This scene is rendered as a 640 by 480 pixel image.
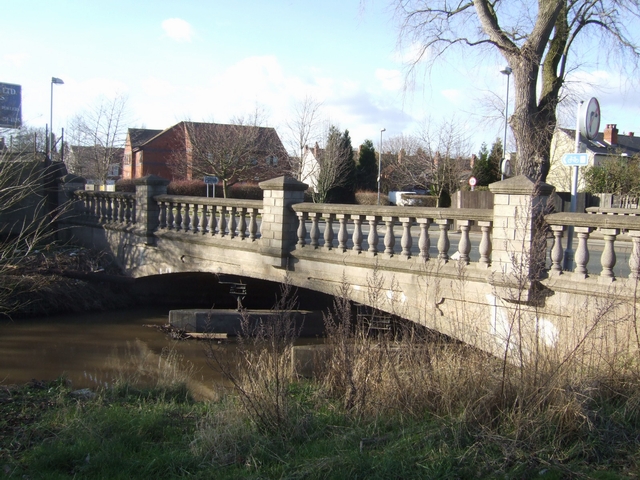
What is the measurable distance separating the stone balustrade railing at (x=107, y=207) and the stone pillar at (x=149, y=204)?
0.86m

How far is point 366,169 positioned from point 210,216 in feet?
120

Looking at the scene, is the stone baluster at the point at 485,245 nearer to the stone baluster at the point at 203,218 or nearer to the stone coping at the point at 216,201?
the stone coping at the point at 216,201

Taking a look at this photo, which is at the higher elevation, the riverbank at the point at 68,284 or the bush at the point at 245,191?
the bush at the point at 245,191

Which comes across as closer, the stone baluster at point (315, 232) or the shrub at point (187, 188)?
the stone baluster at point (315, 232)

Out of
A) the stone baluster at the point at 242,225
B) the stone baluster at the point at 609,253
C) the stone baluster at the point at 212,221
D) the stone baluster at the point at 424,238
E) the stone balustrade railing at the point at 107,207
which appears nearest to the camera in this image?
the stone baluster at the point at 609,253

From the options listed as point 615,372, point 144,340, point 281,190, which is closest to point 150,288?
point 144,340

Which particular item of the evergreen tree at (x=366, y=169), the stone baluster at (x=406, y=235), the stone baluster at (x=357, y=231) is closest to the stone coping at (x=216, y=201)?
the stone baluster at (x=357, y=231)

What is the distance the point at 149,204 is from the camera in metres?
15.0

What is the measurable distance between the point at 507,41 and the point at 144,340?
34.7 ft

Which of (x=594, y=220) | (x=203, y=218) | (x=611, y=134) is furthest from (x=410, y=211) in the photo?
(x=611, y=134)

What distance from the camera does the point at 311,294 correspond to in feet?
48.7

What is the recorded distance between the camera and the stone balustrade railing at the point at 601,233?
6.97 metres

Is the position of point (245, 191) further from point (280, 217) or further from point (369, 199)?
point (280, 217)

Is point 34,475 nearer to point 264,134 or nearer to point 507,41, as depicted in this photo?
point 507,41
